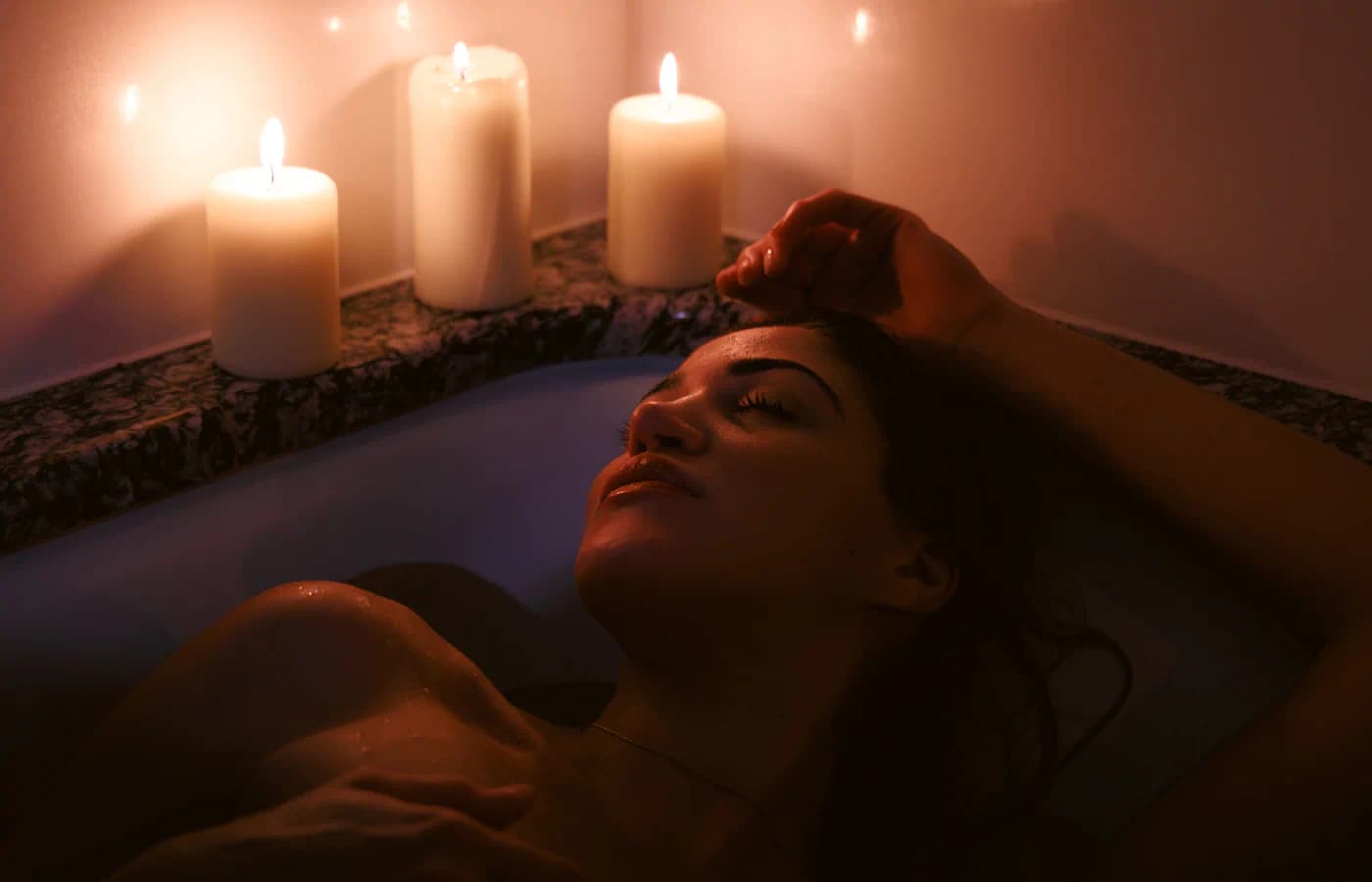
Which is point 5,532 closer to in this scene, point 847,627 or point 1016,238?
point 847,627

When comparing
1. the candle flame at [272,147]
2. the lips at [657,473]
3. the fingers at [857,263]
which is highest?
the candle flame at [272,147]

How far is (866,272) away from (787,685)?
46cm

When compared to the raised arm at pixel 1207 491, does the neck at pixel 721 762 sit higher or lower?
lower

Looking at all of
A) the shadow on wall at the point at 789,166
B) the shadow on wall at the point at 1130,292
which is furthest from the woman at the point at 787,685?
the shadow on wall at the point at 789,166

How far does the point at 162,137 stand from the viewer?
134 centimetres

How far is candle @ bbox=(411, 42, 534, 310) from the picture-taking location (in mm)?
1498

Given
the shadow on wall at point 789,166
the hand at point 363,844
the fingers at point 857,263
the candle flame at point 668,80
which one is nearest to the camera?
the hand at point 363,844

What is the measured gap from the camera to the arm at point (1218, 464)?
1.07 m

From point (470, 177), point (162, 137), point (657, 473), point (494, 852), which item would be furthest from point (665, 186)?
point (494, 852)

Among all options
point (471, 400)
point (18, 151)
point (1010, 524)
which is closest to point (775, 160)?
point (471, 400)

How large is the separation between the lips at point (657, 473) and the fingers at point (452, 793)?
240 mm

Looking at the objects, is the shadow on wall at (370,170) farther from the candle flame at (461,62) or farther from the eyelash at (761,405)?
the eyelash at (761,405)

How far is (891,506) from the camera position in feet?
3.67

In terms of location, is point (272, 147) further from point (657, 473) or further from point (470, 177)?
point (657, 473)
